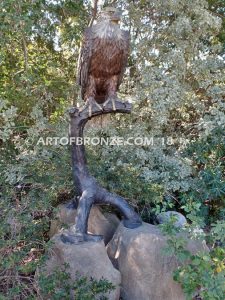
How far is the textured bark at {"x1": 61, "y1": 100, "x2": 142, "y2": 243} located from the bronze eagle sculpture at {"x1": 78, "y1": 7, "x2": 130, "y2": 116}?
85 mm

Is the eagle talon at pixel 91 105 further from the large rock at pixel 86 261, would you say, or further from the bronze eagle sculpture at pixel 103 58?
the large rock at pixel 86 261

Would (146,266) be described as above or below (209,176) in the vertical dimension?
below

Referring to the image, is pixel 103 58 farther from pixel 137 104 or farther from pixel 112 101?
pixel 137 104

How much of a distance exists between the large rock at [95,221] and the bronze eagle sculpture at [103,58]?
105 centimetres

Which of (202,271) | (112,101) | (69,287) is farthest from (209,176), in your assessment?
(69,287)

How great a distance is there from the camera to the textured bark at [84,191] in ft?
8.51

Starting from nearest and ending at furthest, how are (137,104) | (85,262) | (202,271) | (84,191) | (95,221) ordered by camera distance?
1. (202,271)
2. (85,262)
3. (84,191)
4. (95,221)
5. (137,104)

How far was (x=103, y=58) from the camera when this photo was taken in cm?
254

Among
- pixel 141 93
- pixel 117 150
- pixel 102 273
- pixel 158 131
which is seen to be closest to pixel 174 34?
pixel 141 93

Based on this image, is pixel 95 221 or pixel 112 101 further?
pixel 95 221

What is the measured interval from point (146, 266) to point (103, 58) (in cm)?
163

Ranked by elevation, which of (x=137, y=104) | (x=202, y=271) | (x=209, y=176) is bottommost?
(x=202, y=271)

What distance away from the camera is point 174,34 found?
4.61 m

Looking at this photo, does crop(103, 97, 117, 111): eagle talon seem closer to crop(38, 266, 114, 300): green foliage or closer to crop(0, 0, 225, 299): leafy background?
crop(0, 0, 225, 299): leafy background
